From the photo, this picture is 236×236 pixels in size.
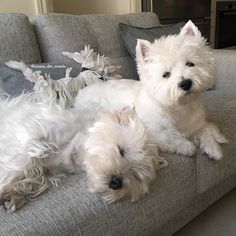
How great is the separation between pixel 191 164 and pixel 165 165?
143 millimetres

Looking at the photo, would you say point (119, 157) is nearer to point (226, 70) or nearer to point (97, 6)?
point (226, 70)

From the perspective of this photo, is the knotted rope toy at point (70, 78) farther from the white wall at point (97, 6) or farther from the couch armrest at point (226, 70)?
the white wall at point (97, 6)

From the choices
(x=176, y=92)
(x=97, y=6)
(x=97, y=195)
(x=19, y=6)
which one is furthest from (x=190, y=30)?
(x=97, y=6)

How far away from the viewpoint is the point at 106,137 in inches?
45.9

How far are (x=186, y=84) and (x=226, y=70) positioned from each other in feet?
3.46

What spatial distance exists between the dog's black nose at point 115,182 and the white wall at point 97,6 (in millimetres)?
2909

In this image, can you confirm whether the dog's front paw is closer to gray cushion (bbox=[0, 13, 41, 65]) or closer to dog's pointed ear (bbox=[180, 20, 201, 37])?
dog's pointed ear (bbox=[180, 20, 201, 37])

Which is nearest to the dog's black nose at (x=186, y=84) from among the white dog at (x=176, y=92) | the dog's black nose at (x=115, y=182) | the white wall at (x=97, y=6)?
the white dog at (x=176, y=92)

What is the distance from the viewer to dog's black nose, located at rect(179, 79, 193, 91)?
1277 mm

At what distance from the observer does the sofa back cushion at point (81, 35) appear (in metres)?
1.99

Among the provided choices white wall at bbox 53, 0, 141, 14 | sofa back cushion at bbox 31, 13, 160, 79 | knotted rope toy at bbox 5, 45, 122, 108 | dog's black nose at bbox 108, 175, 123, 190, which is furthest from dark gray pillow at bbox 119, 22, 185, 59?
white wall at bbox 53, 0, 141, 14

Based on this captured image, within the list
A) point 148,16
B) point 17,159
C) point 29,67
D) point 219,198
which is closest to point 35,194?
point 17,159

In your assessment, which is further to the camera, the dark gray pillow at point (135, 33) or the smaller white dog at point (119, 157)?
the dark gray pillow at point (135, 33)

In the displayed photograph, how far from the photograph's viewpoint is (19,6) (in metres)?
2.70
